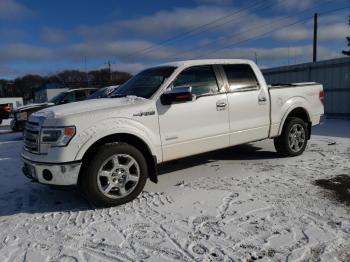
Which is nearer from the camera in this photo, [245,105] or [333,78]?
[245,105]

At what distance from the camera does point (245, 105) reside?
5738 millimetres

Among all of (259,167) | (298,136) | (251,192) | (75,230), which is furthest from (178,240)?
(298,136)

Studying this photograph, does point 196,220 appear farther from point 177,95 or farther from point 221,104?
point 221,104

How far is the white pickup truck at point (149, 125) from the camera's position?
13.8ft

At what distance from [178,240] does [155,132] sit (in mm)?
1707

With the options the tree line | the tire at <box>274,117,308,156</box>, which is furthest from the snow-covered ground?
the tree line

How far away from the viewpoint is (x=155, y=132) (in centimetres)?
477

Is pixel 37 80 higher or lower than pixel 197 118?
higher

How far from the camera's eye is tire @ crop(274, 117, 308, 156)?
655 centimetres

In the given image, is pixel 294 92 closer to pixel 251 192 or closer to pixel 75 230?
pixel 251 192

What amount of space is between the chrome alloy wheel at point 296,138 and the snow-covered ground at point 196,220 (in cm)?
68

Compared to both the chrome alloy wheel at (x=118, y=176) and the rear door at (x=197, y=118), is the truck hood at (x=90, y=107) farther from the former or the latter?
the chrome alloy wheel at (x=118, y=176)

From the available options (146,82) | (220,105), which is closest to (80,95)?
(146,82)

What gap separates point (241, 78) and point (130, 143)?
2.35 m
